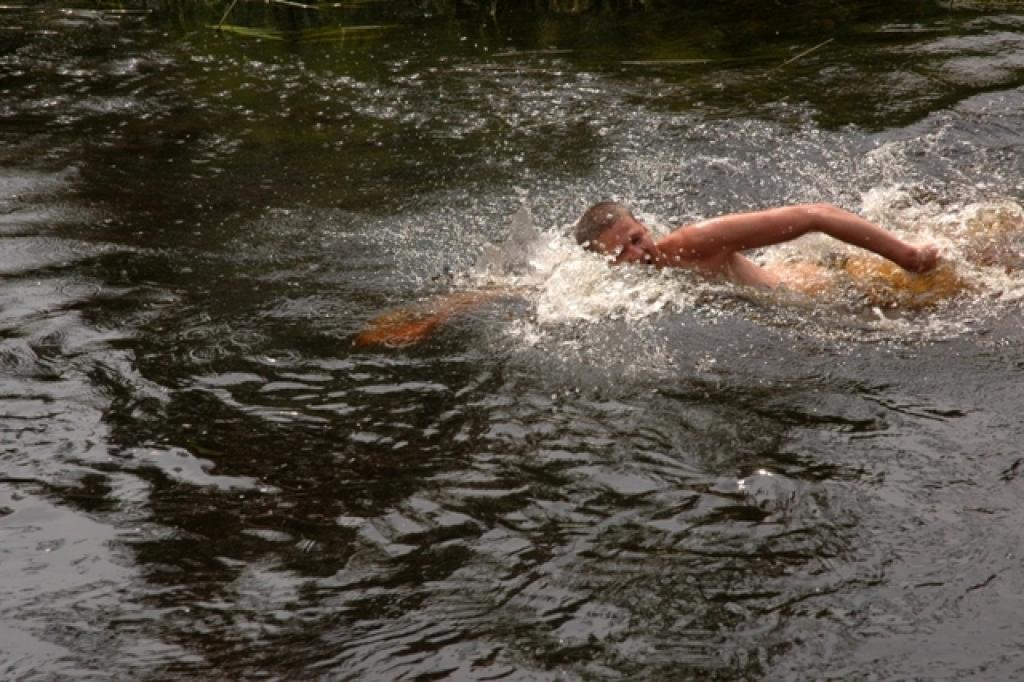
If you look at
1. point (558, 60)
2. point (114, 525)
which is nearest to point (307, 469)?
point (114, 525)

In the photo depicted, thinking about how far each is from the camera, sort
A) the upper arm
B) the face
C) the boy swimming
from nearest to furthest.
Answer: the boy swimming, the upper arm, the face

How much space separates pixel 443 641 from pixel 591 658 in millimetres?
454

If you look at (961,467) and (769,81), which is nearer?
(961,467)

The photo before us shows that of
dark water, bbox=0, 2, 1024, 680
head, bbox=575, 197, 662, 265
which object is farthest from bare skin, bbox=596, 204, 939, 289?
dark water, bbox=0, 2, 1024, 680

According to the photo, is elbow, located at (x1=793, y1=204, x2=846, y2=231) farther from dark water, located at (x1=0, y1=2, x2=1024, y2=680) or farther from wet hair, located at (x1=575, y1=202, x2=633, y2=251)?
wet hair, located at (x1=575, y1=202, x2=633, y2=251)

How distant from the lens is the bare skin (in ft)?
20.4

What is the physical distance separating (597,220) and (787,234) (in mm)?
948

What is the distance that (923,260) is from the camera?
6.20 m

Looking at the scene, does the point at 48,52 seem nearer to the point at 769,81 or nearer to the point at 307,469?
the point at 769,81

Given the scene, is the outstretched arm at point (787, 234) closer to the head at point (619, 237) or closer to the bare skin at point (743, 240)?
the bare skin at point (743, 240)

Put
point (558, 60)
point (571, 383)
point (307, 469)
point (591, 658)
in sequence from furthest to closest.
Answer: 1. point (558, 60)
2. point (571, 383)
3. point (307, 469)
4. point (591, 658)

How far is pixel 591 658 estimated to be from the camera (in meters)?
3.72

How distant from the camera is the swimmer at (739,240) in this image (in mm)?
6207

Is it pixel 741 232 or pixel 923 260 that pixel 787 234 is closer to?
pixel 741 232
